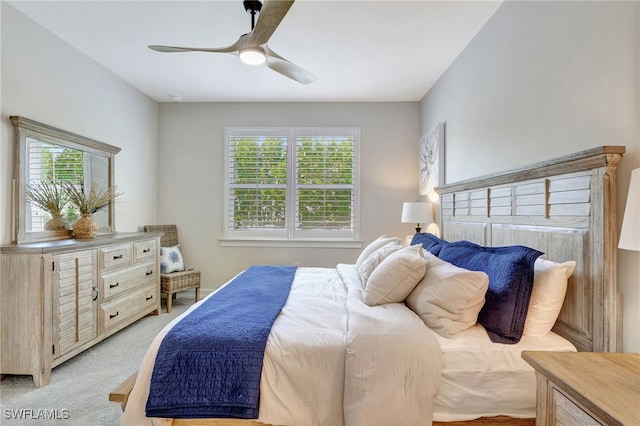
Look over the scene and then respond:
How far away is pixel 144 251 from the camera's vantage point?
3.25m

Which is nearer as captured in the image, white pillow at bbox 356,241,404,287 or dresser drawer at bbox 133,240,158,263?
white pillow at bbox 356,241,404,287

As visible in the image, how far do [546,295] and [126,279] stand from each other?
3360 millimetres

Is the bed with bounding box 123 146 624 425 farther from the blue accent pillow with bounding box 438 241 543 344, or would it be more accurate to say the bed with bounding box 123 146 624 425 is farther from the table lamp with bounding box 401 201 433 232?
the table lamp with bounding box 401 201 433 232

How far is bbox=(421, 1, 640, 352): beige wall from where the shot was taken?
1278mm

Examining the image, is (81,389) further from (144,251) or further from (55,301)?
(144,251)

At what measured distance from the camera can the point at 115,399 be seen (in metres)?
1.37

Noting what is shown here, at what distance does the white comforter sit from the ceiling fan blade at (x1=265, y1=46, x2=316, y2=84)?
1.90 metres

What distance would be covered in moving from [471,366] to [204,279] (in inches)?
148

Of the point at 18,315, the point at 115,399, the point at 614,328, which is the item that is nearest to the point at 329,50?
the point at 614,328

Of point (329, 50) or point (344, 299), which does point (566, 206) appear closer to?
point (344, 299)

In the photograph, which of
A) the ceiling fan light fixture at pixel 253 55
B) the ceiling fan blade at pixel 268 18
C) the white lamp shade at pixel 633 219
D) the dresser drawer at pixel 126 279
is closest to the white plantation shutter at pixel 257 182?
the dresser drawer at pixel 126 279

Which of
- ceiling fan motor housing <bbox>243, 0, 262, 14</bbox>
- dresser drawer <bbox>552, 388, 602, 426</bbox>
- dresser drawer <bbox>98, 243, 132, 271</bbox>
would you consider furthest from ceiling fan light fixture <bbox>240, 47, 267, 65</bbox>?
dresser drawer <bbox>552, 388, 602, 426</bbox>

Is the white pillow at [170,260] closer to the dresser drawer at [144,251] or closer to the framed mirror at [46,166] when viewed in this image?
the dresser drawer at [144,251]

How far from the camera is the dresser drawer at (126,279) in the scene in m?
2.68
